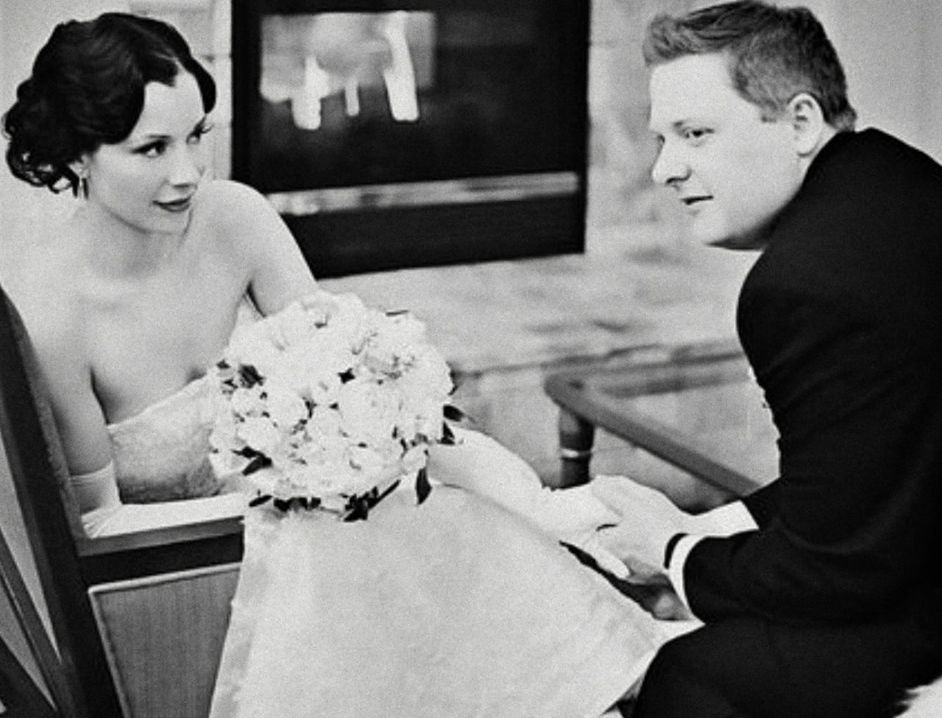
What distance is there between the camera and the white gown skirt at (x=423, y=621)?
279cm

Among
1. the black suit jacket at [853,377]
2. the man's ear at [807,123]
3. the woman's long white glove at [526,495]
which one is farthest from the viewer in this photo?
the woman's long white glove at [526,495]

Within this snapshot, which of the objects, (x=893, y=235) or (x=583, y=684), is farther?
(x=583, y=684)

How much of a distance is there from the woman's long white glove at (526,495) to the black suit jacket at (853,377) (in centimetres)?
62

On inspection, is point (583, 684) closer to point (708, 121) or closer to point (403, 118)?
point (708, 121)

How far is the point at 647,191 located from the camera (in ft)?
12.3

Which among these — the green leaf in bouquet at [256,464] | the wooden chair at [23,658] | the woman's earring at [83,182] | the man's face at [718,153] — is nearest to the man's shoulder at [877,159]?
the man's face at [718,153]

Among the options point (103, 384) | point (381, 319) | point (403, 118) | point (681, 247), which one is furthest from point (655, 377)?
point (103, 384)

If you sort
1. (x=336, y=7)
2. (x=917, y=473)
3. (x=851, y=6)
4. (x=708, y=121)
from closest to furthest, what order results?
(x=917, y=473)
(x=708, y=121)
(x=336, y=7)
(x=851, y=6)

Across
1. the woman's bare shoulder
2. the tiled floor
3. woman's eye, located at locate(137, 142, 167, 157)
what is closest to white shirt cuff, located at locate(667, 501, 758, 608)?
the tiled floor

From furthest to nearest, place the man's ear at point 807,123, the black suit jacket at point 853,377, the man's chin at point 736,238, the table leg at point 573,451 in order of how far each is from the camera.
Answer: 1. the table leg at point 573,451
2. the man's chin at point 736,238
3. the man's ear at point 807,123
4. the black suit jacket at point 853,377

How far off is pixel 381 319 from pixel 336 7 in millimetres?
776

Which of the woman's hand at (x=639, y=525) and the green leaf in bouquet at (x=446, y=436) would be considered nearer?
the woman's hand at (x=639, y=525)

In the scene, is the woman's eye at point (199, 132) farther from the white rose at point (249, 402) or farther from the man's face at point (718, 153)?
the man's face at point (718, 153)

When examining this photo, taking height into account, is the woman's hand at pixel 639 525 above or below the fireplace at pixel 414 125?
below
